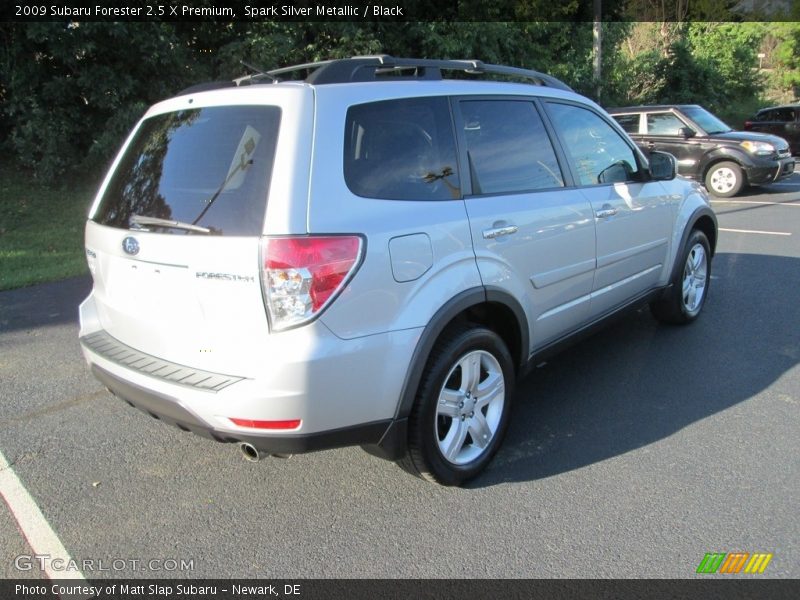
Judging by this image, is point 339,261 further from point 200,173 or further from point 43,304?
point 43,304

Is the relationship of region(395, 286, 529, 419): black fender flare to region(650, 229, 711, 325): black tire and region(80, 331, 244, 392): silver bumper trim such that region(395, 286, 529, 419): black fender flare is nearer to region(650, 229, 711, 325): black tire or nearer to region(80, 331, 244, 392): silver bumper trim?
region(80, 331, 244, 392): silver bumper trim

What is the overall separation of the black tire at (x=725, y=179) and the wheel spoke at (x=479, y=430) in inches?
467

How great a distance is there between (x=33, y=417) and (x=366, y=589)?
100 inches

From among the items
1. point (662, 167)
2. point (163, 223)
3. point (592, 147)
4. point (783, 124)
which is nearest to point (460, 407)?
point (163, 223)

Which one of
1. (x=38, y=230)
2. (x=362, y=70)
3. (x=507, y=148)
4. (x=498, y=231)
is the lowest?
(x=38, y=230)

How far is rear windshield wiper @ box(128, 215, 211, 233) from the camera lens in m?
2.55

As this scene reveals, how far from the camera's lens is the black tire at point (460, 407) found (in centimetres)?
281

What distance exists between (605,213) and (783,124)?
749 inches

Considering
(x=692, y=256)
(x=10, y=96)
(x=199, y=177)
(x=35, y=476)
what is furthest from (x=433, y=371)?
(x=10, y=96)

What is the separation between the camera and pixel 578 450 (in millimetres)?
3396

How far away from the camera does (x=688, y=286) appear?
5250 mm

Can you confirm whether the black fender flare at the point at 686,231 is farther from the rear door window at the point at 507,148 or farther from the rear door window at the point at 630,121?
the rear door window at the point at 630,121

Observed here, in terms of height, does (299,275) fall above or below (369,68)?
below

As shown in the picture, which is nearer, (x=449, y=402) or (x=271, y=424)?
(x=271, y=424)
